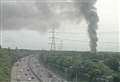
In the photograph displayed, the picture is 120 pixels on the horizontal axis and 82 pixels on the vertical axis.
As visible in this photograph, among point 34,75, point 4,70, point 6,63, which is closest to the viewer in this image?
point 4,70

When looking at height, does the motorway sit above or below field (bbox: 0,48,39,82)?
below

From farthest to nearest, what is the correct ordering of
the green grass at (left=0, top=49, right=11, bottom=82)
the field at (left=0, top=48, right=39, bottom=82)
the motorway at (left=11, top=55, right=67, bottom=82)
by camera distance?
the motorway at (left=11, top=55, right=67, bottom=82)
the field at (left=0, top=48, right=39, bottom=82)
the green grass at (left=0, top=49, right=11, bottom=82)

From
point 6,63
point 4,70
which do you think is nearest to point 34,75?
point 6,63

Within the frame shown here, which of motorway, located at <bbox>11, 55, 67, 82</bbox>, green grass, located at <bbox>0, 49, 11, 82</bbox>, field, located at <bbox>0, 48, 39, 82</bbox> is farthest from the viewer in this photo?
motorway, located at <bbox>11, 55, 67, 82</bbox>

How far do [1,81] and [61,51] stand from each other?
18.1 m

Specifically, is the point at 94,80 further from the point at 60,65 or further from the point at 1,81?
the point at 60,65

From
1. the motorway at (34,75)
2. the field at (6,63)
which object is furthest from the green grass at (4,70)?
the motorway at (34,75)

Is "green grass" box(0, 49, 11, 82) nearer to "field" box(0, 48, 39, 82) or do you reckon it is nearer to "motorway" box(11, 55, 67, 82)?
"field" box(0, 48, 39, 82)

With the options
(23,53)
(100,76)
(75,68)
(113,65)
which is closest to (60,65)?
(75,68)

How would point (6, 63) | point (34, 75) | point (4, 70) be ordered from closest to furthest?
point (4, 70) < point (6, 63) < point (34, 75)

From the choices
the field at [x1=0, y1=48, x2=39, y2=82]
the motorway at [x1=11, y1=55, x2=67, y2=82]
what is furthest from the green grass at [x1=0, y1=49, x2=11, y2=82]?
the motorway at [x1=11, y1=55, x2=67, y2=82]

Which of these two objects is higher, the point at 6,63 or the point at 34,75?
the point at 6,63

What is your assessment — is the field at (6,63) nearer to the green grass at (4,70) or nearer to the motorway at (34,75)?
the green grass at (4,70)

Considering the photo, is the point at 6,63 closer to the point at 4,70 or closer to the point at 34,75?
the point at 34,75
